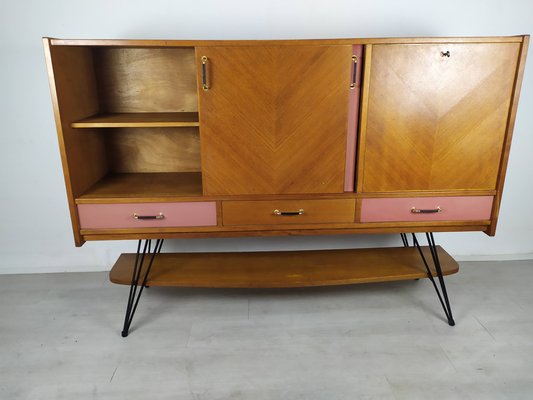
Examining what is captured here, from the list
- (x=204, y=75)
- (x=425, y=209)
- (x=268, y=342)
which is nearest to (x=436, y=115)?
(x=425, y=209)

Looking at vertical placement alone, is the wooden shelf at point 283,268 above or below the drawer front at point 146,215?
below

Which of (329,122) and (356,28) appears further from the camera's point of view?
(356,28)

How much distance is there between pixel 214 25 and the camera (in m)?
2.20

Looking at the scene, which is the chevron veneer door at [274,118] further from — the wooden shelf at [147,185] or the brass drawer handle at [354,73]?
the wooden shelf at [147,185]

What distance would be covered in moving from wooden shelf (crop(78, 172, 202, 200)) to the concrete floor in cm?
69

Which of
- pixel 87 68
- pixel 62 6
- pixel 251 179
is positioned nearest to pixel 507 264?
pixel 251 179

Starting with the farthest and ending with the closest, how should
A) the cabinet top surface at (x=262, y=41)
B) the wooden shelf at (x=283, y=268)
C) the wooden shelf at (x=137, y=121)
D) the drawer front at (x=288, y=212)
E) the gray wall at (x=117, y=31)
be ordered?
the gray wall at (x=117, y=31)
the wooden shelf at (x=283, y=268)
the drawer front at (x=288, y=212)
the wooden shelf at (x=137, y=121)
the cabinet top surface at (x=262, y=41)

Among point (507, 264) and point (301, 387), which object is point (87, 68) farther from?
point (507, 264)

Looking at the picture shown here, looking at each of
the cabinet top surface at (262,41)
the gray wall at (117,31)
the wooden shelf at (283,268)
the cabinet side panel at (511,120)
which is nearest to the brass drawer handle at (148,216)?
the wooden shelf at (283,268)

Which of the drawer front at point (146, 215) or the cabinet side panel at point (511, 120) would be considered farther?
the drawer front at point (146, 215)

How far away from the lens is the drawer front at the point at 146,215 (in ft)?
6.06

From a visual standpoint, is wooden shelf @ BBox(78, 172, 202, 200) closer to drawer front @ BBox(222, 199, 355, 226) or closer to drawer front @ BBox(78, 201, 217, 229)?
drawer front @ BBox(78, 201, 217, 229)

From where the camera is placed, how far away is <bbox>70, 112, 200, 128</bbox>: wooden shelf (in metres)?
1.77

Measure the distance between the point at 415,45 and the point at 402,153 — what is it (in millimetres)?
445
